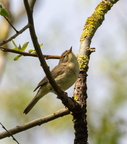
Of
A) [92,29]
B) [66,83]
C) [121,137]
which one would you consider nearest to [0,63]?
→ [66,83]

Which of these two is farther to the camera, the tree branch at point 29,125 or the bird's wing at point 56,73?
the bird's wing at point 56,73

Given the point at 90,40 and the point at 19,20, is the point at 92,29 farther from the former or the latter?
the point at 19,20

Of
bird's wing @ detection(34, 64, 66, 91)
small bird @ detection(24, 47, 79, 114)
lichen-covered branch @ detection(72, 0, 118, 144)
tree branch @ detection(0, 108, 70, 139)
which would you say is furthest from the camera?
bird's wing @ detection(34, 64, 66, 91)

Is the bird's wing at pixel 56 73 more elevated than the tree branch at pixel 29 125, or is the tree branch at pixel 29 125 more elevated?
the bird's wing at pixel 56 73

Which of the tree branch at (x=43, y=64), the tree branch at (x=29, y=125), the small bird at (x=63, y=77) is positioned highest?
the small bird at (x=63, y=77)

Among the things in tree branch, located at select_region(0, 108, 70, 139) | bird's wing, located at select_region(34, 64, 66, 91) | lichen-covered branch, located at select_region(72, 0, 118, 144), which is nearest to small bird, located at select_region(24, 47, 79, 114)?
bird's wing, located at select_region(34, 64, 66, 91)

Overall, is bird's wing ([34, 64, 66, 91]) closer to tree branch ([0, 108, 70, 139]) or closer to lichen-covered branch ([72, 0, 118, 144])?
lichen-covered branch ([72, 0, 118, 144])

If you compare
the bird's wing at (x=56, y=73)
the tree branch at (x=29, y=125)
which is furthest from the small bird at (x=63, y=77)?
the tree branch at (x=29, y=125)

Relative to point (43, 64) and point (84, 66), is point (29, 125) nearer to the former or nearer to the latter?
point (43, 64)

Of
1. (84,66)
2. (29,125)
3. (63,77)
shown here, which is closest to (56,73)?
(63,77)

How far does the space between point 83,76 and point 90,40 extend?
2.15 ft

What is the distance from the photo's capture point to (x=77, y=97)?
12.3 ft

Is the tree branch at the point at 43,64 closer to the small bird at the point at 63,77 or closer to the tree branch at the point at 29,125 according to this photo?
the tree branch at the point at 29,125

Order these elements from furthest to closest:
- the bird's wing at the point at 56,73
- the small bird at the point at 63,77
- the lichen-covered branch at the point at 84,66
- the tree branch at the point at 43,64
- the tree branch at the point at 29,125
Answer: the bird's wing at the point at 56,73
the small bird at the point at 63,77
the lichen-covered branch at the point at 84,66
the tree branch at the point at 29,125
the tree branch at the point at 43,64
